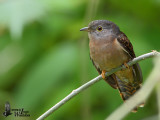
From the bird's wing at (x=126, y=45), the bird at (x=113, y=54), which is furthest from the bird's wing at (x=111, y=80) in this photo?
the bird's wing at (x=126, y=45)

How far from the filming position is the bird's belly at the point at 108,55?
4117 mm

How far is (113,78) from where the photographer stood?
470cm

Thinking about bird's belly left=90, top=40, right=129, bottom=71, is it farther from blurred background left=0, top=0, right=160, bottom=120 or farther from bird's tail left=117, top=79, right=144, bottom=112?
bird's tail left=117, top=79, right=144, bottom=112

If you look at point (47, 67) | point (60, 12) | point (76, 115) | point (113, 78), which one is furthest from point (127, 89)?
point (60, 12)

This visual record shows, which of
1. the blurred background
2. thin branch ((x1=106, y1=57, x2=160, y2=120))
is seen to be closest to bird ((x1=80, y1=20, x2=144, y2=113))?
the blurred background

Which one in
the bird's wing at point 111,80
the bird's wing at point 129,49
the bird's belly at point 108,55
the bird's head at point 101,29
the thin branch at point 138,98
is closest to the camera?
the thin branch at point 138,98

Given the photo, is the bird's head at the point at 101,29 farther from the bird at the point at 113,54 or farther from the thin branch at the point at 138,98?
the thin branch at the point at 138,98

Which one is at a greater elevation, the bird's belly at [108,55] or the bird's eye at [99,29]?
the bird's eye at [99,29]

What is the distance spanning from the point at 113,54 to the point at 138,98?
6.99ft

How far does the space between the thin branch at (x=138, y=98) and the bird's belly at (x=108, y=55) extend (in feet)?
6.32

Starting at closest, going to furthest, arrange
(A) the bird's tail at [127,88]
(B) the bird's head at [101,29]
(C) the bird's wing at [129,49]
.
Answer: (C) the bird's wing at [129,49] < (B) the bird's head at [101,29] < (A) the bird's tail at [127,88]

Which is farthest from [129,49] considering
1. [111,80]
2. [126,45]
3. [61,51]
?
[61,51]

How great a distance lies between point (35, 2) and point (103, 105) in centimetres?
193

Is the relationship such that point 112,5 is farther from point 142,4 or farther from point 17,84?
point 17,84
